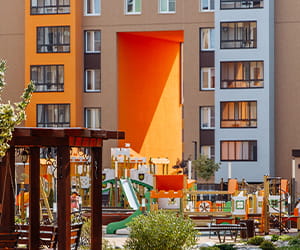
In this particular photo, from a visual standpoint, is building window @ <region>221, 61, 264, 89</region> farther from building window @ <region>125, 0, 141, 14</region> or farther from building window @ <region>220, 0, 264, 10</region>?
building window @ <region>125, 0, 141, 14</region>

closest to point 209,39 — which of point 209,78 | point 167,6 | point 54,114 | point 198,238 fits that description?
point 209,78

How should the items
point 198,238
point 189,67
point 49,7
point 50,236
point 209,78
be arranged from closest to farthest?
1. point 50,236
2. point 198,238
3. point 189,67
4. point 209,78
5. point 49,7

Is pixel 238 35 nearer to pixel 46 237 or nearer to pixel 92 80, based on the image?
pixel 92 80

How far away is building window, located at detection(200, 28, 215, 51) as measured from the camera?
7038cm

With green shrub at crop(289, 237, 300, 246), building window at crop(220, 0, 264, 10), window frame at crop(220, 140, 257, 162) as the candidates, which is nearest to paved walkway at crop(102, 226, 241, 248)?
green shrub at crop(289, 237, 300, 246)

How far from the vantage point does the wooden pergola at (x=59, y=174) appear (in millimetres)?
22078

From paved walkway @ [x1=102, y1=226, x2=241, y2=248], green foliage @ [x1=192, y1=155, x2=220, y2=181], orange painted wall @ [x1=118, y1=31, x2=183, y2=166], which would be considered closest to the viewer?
paved walkway @ [x1=102, y1=226, x2=241, y2=248]

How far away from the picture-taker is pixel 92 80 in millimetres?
72500

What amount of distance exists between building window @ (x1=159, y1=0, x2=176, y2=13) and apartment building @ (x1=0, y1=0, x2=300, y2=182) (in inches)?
2.9

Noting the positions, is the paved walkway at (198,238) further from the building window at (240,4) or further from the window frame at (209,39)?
the building window at (240,4)

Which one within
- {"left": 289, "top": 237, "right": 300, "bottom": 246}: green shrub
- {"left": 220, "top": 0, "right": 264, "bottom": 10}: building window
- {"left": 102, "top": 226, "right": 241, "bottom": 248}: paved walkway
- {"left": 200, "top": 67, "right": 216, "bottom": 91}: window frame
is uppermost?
{"left": 220, "top": 0, "right": 264, "bottom": 10}: building window

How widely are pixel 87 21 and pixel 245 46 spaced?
11.7m

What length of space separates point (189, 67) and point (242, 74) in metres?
3.80

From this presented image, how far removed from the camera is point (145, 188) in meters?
49.9
